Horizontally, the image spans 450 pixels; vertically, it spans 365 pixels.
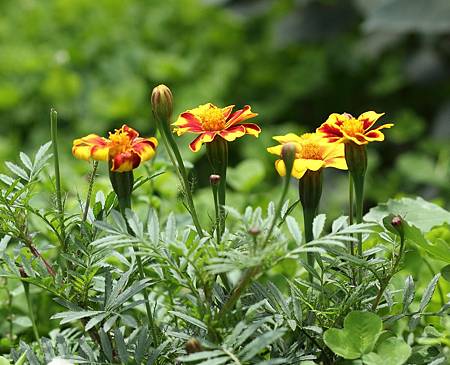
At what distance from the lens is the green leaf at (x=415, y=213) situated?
919mm

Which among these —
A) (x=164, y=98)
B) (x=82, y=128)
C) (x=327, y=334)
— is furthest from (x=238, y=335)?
(x=82, y=128)

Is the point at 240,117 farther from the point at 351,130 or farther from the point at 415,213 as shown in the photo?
the point at 415,213

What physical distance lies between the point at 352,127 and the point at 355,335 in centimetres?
18

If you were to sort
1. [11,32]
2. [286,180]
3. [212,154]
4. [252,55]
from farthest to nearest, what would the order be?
[11,32] → [252,55] → [212,154] → [286,180]

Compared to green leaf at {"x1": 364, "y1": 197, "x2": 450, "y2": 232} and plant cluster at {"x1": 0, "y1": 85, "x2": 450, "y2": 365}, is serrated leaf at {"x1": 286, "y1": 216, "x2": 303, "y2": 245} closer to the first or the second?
plant cluster at {"x1": 0, "y1": 85, "x2": 450, "y2": 365}

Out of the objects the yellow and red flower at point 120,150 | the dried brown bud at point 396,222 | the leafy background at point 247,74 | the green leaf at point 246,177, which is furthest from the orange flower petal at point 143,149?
the leafy background at point 247,74

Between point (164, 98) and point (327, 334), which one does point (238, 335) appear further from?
point (164, 98)

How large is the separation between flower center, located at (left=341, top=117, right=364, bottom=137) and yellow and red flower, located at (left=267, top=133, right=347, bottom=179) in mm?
16

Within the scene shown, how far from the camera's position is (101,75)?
272cm

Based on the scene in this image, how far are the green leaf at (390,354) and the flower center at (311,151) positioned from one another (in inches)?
6.6

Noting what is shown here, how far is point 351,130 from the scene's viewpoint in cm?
68

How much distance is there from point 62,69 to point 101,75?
17 cm

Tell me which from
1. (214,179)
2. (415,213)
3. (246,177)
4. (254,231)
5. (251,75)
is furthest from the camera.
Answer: (251,75)

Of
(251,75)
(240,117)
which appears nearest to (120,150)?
(240,117)
